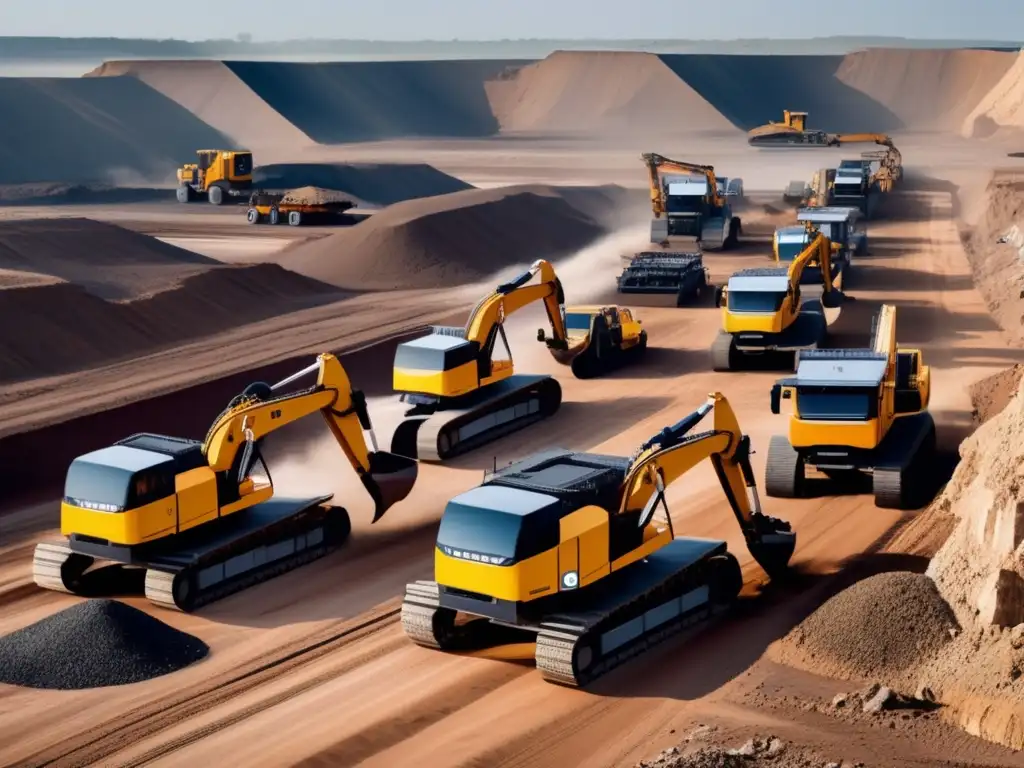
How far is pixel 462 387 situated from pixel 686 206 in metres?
23.4

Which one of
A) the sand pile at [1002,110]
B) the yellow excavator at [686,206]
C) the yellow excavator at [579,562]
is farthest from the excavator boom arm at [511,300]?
the sand pile at [1002,110]

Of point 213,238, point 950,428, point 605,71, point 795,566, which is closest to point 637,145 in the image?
point 605,71

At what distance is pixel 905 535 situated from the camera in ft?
63.5

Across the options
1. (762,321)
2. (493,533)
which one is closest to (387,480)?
(493,533)

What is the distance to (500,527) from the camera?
1470 centimetres

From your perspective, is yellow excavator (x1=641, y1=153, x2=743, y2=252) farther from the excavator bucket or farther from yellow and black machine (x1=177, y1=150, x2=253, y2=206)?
the excavator bucket

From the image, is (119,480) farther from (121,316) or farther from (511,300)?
(121,316)

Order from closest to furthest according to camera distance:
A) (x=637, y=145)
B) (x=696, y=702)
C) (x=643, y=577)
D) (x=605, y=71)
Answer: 1. (x=696, y=702)
2. (x=643, y=577)
3. (x=637, y=145)
4. (x=605, y=71)

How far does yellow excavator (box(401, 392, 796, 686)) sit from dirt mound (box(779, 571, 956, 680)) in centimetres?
142

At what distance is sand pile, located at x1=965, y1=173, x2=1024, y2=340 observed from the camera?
3556 centimetres

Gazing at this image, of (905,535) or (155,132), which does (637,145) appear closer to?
(155,132)

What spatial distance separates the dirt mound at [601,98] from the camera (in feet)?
369

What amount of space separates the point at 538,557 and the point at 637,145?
86.7 metres

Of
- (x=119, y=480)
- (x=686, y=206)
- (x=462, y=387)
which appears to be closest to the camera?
(x=119, y=480)
